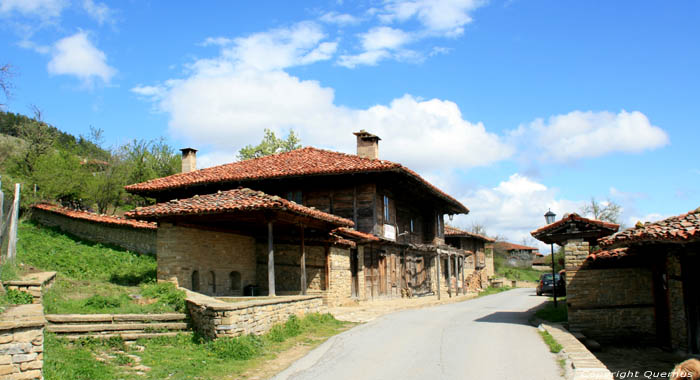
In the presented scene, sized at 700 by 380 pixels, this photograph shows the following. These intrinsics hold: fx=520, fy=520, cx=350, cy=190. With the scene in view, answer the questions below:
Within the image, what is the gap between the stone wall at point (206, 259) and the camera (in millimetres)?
13297

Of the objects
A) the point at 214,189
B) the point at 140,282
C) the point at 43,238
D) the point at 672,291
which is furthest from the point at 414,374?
the point at 43,238

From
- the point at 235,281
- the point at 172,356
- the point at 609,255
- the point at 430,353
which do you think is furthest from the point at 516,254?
the point at 172,356

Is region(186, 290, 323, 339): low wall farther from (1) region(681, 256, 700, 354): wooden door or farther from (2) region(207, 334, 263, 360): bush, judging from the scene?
(1) region(681, 256, 700, 354): wooden door

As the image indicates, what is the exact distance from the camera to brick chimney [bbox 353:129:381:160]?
23514 millimetres

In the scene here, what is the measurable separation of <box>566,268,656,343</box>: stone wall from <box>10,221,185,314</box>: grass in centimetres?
969

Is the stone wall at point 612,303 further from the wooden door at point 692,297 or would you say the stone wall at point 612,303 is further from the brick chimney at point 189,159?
the brick chimney at point 189,159

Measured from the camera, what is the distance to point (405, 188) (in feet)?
79.2

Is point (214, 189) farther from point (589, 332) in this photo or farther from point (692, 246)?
point (692, 246)

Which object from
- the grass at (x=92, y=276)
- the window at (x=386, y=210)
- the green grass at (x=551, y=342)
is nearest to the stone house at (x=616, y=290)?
the green grass at (x=551, y=342)

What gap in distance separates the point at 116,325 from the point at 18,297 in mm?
1759

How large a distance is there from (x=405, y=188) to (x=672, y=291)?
13503mm

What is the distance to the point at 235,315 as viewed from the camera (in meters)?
9.70

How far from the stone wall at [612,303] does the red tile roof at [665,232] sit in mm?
2425

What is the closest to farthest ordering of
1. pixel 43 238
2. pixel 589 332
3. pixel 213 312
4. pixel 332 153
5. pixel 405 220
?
pixel 213 312 < pixel 589 332 < pixel 43 238 < pixel 332 153 < pixel 405 220
